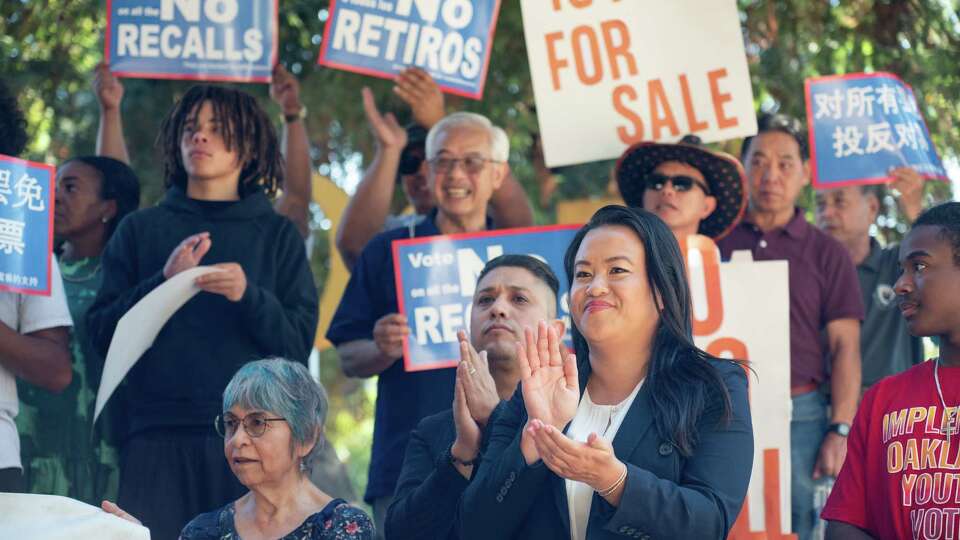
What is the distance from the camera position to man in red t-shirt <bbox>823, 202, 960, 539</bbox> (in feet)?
13.9

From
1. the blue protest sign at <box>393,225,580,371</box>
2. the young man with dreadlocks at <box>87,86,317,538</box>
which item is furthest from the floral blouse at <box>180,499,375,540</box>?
the blue protest sign at <box>393,225,580,371</box>

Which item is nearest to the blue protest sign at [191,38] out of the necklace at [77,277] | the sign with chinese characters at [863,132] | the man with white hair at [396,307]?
the man with white hair at [396,307]

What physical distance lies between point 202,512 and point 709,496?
222 cm

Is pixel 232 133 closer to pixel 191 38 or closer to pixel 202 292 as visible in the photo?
pixel 202 292

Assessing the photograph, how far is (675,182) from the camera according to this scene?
6215 mm

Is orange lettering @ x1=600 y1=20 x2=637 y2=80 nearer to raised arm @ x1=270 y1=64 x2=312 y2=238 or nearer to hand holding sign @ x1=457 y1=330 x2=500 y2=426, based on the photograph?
raised arm @ x1=270 y1=64 x2=312 y2=238

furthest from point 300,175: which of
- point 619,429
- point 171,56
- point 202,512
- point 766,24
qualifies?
point 766,24

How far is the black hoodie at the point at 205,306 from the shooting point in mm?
5520

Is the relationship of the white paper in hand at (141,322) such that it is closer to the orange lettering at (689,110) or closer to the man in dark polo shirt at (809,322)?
the orange lettering at (689,110)

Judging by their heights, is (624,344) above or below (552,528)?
above

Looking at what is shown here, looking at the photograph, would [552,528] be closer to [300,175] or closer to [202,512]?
[202,512]

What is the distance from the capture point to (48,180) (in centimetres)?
561

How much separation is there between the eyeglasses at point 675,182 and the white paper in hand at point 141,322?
1.86 meters

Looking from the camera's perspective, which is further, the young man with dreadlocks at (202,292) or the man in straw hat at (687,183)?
the man in straw hat at (687,183)
